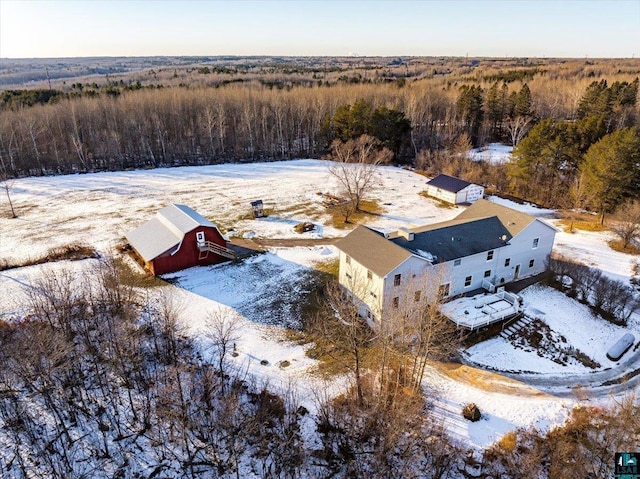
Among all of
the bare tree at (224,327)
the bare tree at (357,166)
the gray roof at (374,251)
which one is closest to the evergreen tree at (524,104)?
the bare tree at (357,166)

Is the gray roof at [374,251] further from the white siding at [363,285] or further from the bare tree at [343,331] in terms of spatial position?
the bare tree at [343,331]

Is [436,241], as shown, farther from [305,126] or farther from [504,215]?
[305,126]

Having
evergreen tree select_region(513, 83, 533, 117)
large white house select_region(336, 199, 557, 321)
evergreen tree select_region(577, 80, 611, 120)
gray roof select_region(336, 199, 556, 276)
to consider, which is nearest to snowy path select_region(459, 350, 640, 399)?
large white house select_region(336, 199, 557, 321)

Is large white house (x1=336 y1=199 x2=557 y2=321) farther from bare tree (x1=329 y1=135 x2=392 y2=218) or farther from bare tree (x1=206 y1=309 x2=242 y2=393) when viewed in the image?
bare tree (x1=329 y1=135 x2=392 y2=218)

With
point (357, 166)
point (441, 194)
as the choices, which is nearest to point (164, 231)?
point (357, 166)

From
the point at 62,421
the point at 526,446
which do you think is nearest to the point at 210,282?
the point at 62,421

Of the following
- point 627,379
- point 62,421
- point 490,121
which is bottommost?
point 627,379

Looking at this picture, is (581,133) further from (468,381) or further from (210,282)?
(210,282)
